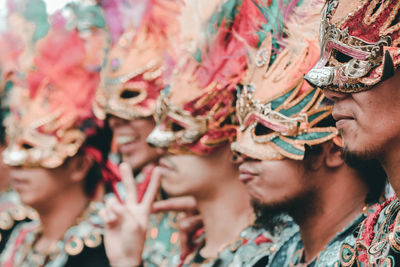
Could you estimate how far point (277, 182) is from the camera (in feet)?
9.68

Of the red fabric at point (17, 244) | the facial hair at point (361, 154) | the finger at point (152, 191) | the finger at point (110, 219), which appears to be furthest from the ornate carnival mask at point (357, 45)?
the red fabric at point (17, 244)

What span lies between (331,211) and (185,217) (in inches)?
63.8

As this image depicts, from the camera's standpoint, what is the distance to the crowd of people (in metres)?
2.13

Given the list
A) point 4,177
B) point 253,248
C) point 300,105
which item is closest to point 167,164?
point 253,248

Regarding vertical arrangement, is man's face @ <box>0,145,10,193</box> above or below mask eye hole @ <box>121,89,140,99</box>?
below

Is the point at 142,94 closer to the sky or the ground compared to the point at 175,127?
closer to the ground

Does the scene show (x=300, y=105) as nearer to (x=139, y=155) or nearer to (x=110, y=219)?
(x=110, y=219)

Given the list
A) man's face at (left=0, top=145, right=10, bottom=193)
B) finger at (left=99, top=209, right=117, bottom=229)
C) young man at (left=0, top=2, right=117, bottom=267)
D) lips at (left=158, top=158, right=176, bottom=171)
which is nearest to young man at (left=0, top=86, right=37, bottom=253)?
man's face at (left=0, top=145, right=10, bottom=193)

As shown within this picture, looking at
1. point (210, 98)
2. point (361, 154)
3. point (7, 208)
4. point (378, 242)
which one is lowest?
point (7, 208)

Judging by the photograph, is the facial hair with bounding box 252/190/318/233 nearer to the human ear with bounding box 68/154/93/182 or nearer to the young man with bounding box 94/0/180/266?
the young man with bounding box 94/0/180/266

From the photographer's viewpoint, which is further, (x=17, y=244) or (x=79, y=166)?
(x=17, y=244)

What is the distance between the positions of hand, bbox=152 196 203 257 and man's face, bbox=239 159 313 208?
1144 mm

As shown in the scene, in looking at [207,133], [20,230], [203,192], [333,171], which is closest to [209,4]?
[207,133]

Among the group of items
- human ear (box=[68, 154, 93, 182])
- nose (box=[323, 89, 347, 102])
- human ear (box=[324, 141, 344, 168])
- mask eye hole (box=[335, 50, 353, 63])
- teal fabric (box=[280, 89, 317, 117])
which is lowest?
human ear (box=[68, 154, 93, 182])
